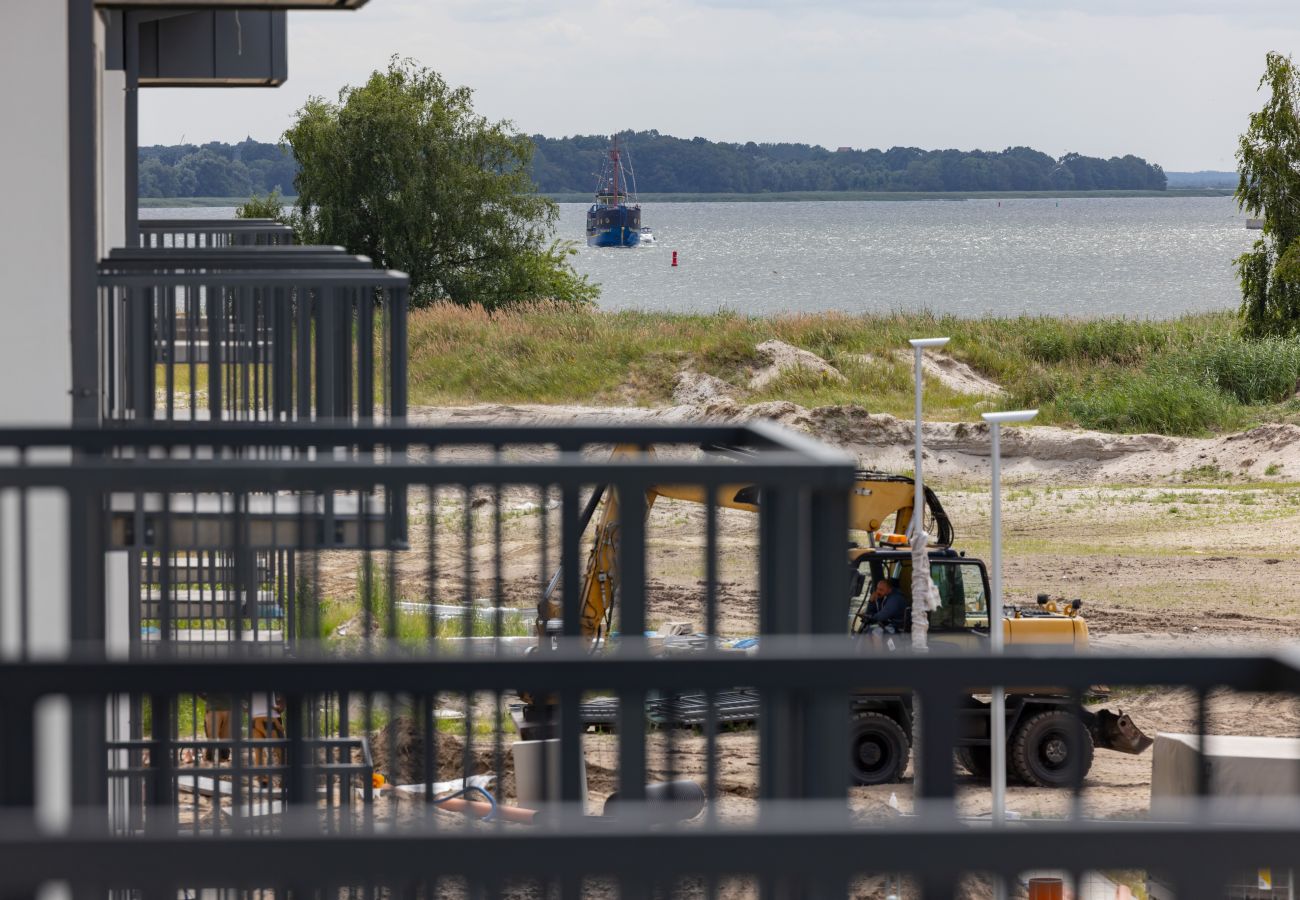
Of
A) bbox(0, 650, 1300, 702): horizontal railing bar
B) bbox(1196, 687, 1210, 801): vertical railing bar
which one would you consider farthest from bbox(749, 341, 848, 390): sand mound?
bbox(0, 650, 1300, 702): horizontal railing bar

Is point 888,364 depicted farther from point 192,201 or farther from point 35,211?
point 192,201

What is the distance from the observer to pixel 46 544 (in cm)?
748

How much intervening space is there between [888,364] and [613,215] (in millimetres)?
124398

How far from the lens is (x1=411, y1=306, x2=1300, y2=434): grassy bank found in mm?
41531

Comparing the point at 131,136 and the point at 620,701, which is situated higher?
the point at 131,136

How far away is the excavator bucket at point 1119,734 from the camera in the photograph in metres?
19.6

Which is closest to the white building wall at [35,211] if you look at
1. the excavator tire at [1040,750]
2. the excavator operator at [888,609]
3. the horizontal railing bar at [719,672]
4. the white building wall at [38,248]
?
the white building wall at [38,248]

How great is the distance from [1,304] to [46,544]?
1.10 m

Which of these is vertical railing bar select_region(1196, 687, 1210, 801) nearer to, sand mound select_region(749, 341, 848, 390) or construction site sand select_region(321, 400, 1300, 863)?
construction site sand select_region(321, 400, 1300, 863)

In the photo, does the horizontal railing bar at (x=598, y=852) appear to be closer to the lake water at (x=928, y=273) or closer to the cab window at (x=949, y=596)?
the cab window at (x=949, y=596)

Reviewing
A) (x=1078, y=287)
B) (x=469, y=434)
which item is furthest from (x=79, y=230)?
(x=1078, y=287)

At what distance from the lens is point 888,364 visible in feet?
147

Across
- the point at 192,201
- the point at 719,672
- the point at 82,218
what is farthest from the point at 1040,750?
the point at 192,201

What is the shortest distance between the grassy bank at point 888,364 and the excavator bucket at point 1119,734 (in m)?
21.5
